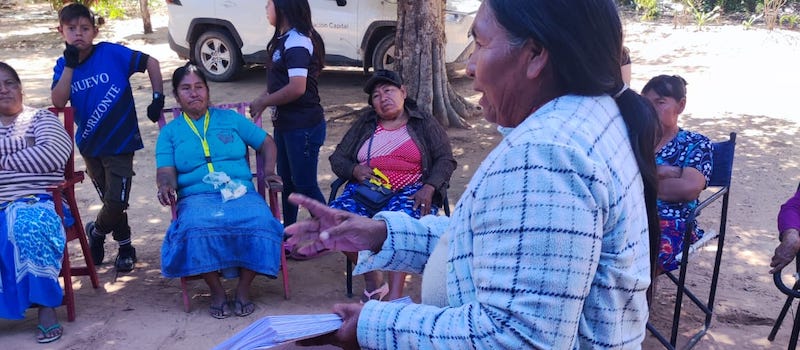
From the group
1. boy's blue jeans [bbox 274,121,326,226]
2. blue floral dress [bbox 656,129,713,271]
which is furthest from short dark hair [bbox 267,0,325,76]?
blue floral dress [bbox 656,129,713,271]

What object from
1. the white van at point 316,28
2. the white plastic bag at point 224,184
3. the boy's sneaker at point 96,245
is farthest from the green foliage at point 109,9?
the white plastic bag at point 224,184

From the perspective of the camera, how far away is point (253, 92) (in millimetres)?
9867

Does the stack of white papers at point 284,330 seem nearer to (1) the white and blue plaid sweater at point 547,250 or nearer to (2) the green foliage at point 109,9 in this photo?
(1) the white and blue plaid sweater at point 547,250

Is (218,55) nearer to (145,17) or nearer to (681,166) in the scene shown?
(145,17)

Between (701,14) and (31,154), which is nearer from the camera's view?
(31,154)

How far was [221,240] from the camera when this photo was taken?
4160 millimetres

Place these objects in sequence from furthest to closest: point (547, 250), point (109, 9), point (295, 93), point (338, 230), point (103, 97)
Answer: point (109, 9)
point (295, 93)
point (103, 97)
point (338, 230)
point (547, 250)

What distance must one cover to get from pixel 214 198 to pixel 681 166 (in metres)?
2.60

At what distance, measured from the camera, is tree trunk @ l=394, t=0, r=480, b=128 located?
7387mm

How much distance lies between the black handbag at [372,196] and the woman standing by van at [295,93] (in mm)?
521

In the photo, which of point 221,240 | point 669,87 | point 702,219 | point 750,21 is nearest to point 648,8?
point 750,21

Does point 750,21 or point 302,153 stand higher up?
point 302,153

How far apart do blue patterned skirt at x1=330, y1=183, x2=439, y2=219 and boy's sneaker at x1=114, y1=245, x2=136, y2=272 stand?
4.63 feet

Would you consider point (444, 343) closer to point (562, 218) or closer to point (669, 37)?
point (562, 218)
